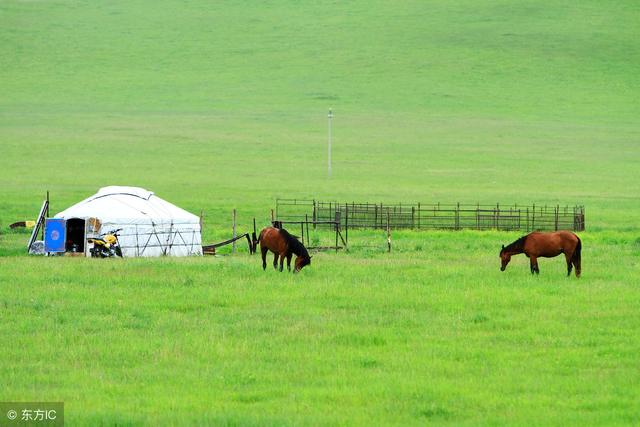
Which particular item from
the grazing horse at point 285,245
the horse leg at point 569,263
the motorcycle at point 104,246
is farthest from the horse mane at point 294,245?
the motorcycle at point 104,246

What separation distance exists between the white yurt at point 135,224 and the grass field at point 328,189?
198 cm

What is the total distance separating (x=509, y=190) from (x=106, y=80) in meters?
52.5

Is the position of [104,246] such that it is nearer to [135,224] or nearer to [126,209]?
[135,224]

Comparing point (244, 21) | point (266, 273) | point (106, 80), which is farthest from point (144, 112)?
point (266, 273)

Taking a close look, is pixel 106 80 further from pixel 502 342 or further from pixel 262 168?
pixel 502 342

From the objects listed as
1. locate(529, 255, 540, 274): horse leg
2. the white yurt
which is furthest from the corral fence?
locate(529, 255, 540, 274): horse leg

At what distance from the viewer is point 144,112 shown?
306ft

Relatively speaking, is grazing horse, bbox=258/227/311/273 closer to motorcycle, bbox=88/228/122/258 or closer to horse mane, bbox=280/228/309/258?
horse mane, bbox=280/228/309/258

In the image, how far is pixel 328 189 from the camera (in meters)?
60.0

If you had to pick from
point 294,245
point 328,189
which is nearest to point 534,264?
point 294,245

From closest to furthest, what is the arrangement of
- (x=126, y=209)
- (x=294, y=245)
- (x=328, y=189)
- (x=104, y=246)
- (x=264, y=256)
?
(x=294, y=245) → (x=264, y=256) → (x=104, y=246) → (x=126, y=209) → (x=328, y=189)

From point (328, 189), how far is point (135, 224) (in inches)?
1182

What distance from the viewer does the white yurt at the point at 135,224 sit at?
30139 millimetres

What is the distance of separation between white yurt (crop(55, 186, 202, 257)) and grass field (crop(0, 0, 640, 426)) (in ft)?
6.51
